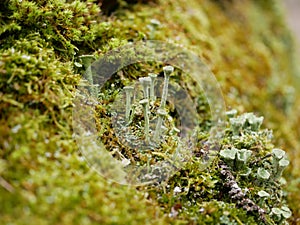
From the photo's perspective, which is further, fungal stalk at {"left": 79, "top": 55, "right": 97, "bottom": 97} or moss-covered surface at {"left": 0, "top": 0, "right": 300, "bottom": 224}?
fungal stalk at {"left": 79, "top": 55, "right": 97, "bottom": 97}

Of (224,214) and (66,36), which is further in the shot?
(66,36)

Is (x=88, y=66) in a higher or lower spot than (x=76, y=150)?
higher

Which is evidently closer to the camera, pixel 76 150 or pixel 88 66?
pixel 76 150

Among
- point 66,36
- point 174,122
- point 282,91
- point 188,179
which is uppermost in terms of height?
Result: point 282,91

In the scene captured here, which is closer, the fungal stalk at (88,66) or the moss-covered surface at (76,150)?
the moss-covered surface at (76,150)

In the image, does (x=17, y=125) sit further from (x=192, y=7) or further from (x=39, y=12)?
(x=192, y=7)

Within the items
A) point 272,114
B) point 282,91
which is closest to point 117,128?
point 272,114

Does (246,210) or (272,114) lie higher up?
(272,114)

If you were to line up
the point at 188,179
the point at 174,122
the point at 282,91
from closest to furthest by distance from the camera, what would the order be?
1. the point at 188,179
2. the point at 174,122
3. the point at 282,91
